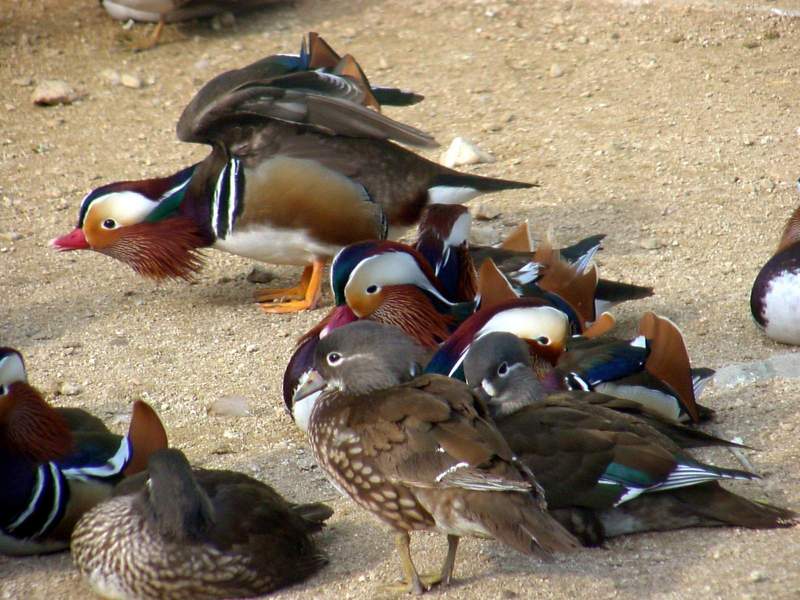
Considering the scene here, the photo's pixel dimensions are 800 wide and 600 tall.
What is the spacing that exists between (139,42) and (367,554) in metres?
5.49

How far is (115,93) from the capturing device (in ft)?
24.9

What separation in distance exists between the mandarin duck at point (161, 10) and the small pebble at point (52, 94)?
2.44ft

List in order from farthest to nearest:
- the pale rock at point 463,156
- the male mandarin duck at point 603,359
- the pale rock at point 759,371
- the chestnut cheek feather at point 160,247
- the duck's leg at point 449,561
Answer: the pale rock at point 463,156 → the chestnut cheek feather at point 160,247 → the pale rock at point 759,371 → the male mandarin duck at point 603,359 → the duck's leg at point 449,561

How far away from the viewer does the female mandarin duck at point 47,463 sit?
3621 mm

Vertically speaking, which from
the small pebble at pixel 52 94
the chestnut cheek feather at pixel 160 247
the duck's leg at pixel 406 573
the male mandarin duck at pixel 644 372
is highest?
the male mandarin duck at pixel 644 372

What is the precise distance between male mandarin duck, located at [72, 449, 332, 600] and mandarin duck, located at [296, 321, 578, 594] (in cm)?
27

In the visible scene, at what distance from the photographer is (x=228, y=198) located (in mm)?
5324

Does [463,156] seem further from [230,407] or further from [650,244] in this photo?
[230,407]

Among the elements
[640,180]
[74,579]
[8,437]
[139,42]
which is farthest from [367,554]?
[139,42]

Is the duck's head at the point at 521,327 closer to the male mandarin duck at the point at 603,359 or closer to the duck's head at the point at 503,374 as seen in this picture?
the male mandarin duck at the point at 603,359

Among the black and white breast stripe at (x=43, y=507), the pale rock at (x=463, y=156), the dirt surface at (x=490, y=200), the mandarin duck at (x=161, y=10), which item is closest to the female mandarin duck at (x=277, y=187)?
the dirt surface at (x=490, y=200)

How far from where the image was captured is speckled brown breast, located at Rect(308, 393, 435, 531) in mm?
3045

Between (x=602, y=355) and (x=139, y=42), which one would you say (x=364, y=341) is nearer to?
(x=602, y=355)

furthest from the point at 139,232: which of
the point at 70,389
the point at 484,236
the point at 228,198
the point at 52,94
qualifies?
the point at 52,94
